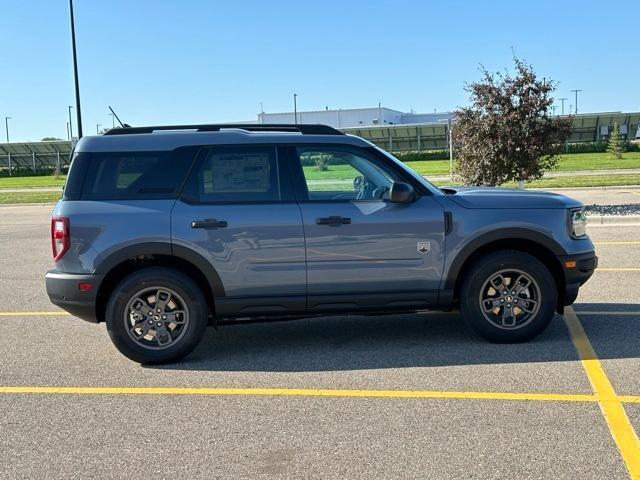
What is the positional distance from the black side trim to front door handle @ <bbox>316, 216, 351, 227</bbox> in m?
0.97

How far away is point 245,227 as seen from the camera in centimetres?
515

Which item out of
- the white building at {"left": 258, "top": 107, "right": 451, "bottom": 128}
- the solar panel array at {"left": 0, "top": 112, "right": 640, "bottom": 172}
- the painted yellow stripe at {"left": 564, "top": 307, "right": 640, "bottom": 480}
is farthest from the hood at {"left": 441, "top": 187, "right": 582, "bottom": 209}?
the white building at {"left": 258, "top": 107, "right": 451, "bottom": 128}

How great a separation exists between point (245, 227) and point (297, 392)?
1.39m

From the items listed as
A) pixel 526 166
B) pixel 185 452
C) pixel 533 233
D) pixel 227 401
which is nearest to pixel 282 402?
pixel 227 401

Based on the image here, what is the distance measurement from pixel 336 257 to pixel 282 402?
136 cm

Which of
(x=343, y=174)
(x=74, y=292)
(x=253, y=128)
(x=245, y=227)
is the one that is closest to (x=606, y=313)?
(x=343, y=174)

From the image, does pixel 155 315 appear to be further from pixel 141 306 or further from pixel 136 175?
pixel 136 175

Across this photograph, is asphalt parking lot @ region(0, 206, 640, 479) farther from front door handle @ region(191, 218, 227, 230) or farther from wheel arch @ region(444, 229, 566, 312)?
front door handle @ region(191, 218, 227, 230)

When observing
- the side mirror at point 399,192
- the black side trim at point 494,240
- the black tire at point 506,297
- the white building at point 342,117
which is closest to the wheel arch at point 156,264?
the side mirror at point 399,192

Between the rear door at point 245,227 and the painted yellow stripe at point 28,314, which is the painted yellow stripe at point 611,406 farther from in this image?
the painted yellow stripe at point 28,314

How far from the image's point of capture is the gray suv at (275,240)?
5.14 m

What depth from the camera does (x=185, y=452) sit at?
3643mm

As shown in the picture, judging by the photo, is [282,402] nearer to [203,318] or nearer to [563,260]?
[203,318]

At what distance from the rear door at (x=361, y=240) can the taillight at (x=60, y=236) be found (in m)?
1.85
